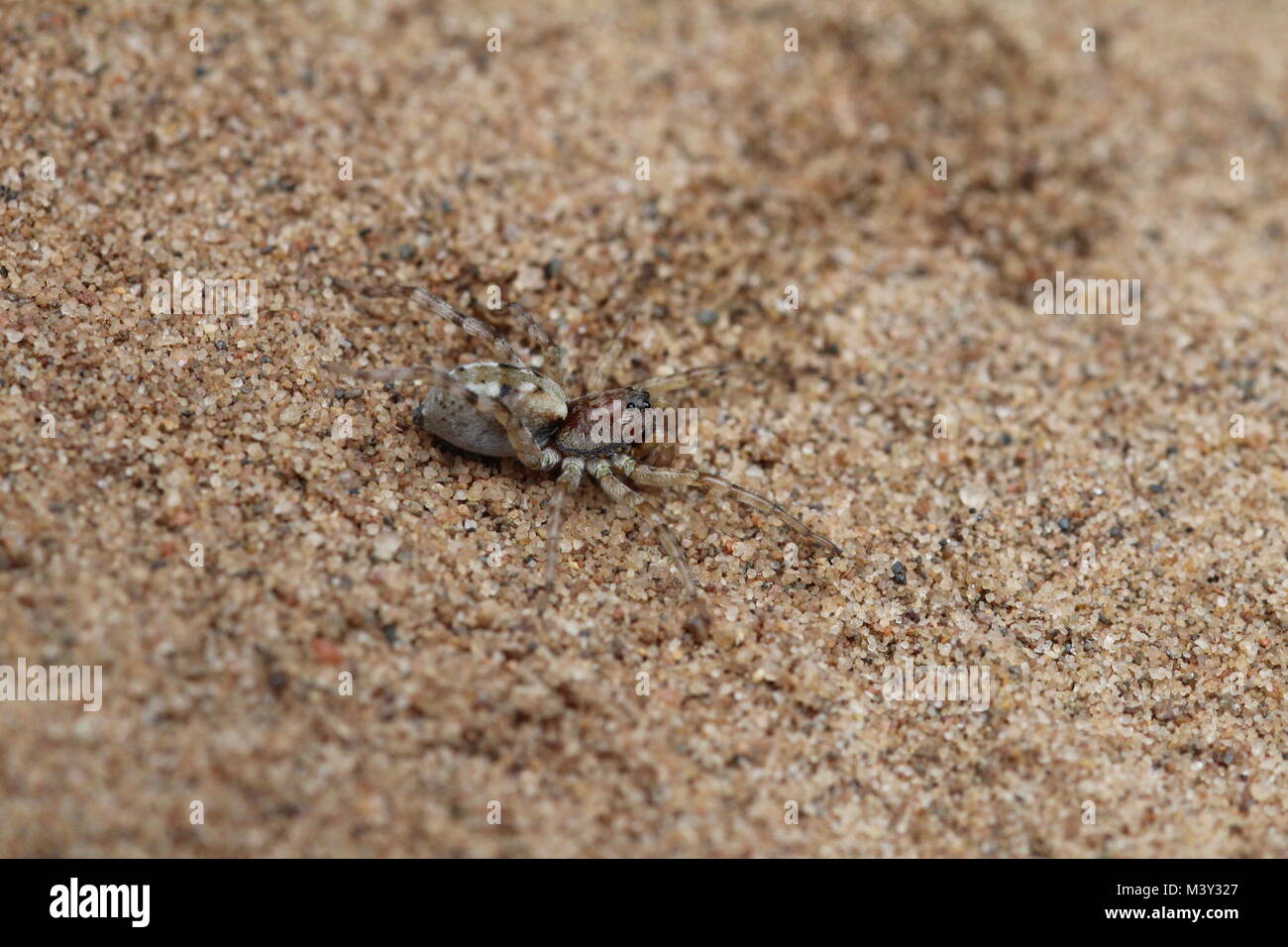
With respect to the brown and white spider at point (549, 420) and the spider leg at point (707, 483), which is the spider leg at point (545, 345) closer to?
the brown and white spider at point (549, 420)

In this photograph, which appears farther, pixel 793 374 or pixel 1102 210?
pixel 1102 210

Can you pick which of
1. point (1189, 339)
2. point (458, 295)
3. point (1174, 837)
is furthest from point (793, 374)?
point (1174, 837)

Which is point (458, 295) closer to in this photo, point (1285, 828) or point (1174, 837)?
point (1174, 837)

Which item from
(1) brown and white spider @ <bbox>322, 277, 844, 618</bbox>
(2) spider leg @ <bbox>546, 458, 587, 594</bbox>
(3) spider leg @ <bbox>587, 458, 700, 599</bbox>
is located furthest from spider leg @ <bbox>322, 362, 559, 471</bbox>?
(3) spider leg @ <bbox>587, 458, 700, 599</bbox>

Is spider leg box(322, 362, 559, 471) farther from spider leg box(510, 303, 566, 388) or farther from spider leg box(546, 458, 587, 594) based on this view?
spider leg box(510, 303, 566, 388)

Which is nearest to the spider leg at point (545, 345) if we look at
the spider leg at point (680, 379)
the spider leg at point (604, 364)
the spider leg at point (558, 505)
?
the spider leg at point (604, 364)
